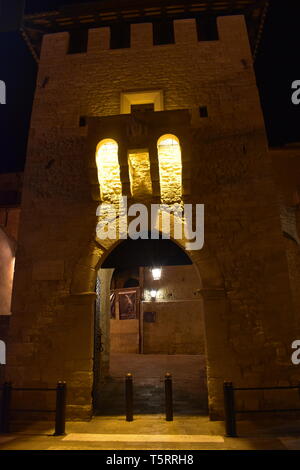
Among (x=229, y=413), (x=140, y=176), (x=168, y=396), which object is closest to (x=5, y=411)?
(x=168, y=396)

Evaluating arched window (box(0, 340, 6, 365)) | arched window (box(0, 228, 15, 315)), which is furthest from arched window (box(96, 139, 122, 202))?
arched window (box(0, 228, 15, 315))

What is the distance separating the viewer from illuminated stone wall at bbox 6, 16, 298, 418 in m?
5.89

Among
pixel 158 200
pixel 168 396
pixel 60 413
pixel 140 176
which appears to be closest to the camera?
pixel 60 413

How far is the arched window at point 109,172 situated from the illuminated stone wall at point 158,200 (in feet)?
0.66

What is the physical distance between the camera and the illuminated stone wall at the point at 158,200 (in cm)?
589

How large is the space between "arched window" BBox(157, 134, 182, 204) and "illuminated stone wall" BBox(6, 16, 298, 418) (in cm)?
23

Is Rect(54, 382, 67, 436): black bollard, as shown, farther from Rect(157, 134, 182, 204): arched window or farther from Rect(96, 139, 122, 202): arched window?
Rect(157, 134, 182, 204): arched window

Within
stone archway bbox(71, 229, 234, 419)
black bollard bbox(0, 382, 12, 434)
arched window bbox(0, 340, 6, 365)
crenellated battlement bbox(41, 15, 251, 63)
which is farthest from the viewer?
crenellated battlement bbox(41, 15, 251, 63)

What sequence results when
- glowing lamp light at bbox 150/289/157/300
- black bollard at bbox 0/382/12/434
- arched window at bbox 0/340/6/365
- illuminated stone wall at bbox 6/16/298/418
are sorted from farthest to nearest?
glowing lamp light at bbox 150/289/157/300, arched window at bbox 0/340/6/365, illuminated stone wall at bbox 6/16/298/418, black bollard at bbox 0/382/12/434

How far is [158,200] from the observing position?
673cm

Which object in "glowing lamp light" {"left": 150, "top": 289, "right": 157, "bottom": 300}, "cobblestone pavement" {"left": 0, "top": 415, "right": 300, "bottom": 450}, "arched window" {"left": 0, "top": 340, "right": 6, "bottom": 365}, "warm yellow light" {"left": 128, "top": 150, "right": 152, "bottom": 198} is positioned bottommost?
"cobblestone pavement" {"left": 0, "top": 415, "right": 300, "bottom": 450}

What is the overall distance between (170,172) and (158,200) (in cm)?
69

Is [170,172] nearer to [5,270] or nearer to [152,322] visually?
[5,270]

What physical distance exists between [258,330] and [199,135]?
4.49m
